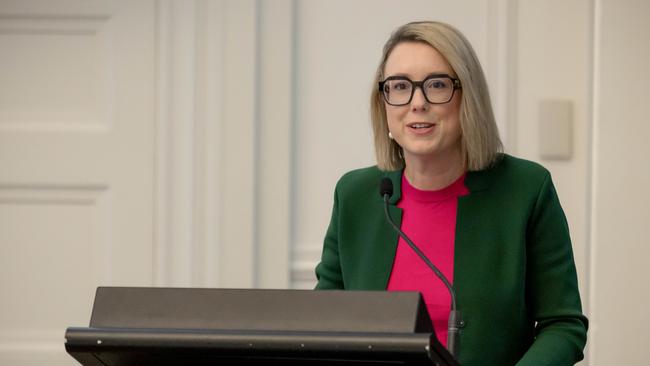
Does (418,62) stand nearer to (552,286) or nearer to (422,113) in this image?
(422,113)

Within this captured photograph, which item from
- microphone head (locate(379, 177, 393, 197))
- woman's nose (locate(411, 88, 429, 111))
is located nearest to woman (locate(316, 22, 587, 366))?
woman's nose (locate(411, 88, 429, 111))

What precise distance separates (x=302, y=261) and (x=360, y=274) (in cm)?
135

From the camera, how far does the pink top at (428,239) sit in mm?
2066

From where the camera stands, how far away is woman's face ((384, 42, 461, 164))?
206 cm

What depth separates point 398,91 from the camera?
208 centimetres

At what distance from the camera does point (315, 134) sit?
3502mm

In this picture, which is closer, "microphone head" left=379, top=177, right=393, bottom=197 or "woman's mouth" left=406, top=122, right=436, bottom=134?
"microphone head" left=379, top=177, right=393, bottom=197

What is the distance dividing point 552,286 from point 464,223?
20cm

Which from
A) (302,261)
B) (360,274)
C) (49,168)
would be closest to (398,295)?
(360,274)

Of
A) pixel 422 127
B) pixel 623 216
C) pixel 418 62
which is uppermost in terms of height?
pixel 418 62

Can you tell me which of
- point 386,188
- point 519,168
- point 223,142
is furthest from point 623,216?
point 386,188

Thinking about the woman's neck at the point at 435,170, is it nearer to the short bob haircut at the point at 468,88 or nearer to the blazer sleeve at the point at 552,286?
the short bob haircut at the point at 468,88

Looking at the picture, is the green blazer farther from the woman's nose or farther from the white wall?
the white wall

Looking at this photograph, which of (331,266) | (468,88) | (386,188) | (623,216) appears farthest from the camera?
(623,216)
